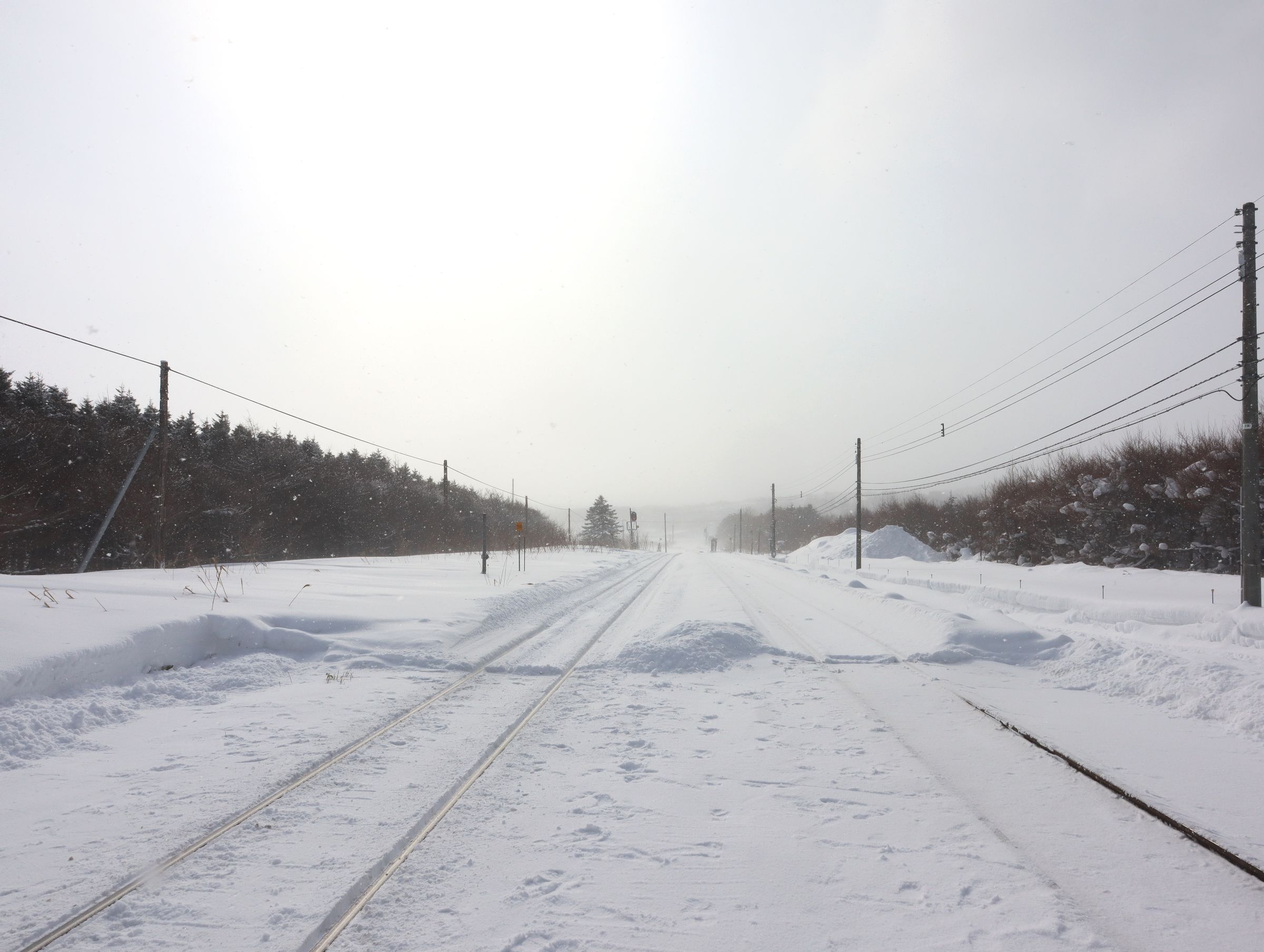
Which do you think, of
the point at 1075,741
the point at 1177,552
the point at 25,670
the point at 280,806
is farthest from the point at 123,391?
the point at 1177,552

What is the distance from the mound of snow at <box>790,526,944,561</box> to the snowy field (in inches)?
1677

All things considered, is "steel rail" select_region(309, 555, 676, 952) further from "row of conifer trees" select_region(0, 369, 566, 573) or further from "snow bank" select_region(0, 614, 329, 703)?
"row of conifer trees" select_region(0, 369, 566, 573)

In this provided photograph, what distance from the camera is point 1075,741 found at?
19.9ft

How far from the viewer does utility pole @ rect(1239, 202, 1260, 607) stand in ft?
Answer: 45.6

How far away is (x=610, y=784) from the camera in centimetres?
494

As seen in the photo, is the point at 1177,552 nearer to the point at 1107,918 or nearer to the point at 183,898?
the point at 1107,918

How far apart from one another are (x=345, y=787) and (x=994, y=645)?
1001 cm

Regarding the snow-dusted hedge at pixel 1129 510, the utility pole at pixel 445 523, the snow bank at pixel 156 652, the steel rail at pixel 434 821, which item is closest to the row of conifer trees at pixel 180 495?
the utility pole at pixel 445 523

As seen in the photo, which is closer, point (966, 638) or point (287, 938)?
point (287, 938)

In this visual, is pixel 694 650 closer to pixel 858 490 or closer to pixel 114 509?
pixel 114 509

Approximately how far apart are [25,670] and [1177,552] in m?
35.0

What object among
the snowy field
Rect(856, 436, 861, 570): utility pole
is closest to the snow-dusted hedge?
Rect(856, 436, 861, 570): utility pole

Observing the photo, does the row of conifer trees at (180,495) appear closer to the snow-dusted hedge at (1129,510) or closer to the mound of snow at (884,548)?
the mound of snow at (884,548)

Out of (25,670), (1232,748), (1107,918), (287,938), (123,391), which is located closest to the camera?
(287,938)
